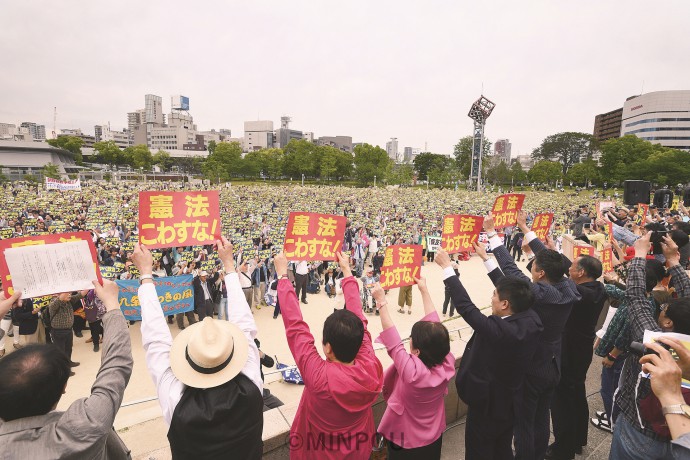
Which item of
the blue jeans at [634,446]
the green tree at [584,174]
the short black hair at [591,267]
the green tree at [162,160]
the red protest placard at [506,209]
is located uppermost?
the green tree at [162,160]

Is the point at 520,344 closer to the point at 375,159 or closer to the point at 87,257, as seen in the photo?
the point at 87,257

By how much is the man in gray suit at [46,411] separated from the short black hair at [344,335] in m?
0.98

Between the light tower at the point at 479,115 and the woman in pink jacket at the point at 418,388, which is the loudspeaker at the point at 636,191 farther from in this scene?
the light tower at the point at 479,115

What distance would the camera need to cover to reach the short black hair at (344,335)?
1.85m

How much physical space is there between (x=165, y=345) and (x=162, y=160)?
277 feet

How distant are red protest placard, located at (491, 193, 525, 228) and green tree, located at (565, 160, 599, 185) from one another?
62888 mm

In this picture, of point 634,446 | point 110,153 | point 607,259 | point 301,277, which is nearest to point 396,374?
point 634,446

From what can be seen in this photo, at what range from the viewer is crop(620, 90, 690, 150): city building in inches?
2739

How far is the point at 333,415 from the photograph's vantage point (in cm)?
189

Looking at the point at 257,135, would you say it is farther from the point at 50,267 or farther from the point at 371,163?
the point at 50,267

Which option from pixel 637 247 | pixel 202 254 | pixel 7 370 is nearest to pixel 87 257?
pixel 7 370

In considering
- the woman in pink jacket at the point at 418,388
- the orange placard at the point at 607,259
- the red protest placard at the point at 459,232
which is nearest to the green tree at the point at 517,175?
the orange placard at the point at 607,259

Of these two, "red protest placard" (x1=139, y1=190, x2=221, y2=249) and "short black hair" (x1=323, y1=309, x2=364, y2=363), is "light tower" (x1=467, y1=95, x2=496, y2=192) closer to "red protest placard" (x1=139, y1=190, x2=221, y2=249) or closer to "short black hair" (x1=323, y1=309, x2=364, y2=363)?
"red protest placard" (x1=139, y1=190, x2=221, y2=249)

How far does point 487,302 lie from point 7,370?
12.1 m
